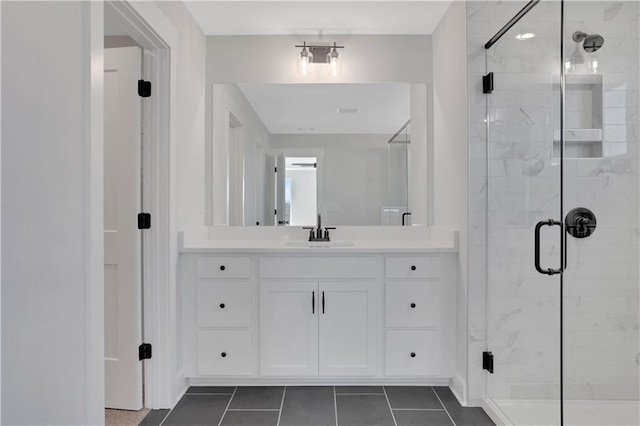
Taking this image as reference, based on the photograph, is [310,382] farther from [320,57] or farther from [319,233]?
[320,57]

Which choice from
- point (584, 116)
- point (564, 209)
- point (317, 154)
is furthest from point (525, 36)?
point (317, 154)

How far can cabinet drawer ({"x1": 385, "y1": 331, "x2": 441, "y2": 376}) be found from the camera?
7.42 ft

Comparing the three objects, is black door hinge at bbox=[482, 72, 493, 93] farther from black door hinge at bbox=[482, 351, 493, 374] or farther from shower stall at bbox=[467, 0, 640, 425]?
black door hinge at bbox=[482, 351, 493, 374]

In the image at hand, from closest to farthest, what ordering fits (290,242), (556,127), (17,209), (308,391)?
(17,209)
(556,127)
(308,391)
(290,242)

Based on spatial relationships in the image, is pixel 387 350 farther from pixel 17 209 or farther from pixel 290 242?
pixel 17 209

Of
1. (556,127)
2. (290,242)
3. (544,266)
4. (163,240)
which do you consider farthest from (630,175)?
(163,240)

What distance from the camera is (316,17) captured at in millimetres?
2490

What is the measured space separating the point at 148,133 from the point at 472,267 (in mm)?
1929

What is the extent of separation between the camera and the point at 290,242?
2.70 meters

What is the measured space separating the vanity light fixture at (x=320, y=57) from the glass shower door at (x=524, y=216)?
3.39 ft

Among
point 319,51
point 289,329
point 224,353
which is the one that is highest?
point 319,51

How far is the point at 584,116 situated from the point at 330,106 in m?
1.58

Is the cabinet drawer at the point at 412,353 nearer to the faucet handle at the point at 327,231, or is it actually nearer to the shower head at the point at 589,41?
the faucet handle at the point at 327,231

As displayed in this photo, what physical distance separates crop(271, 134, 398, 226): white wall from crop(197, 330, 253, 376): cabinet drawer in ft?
3.40
